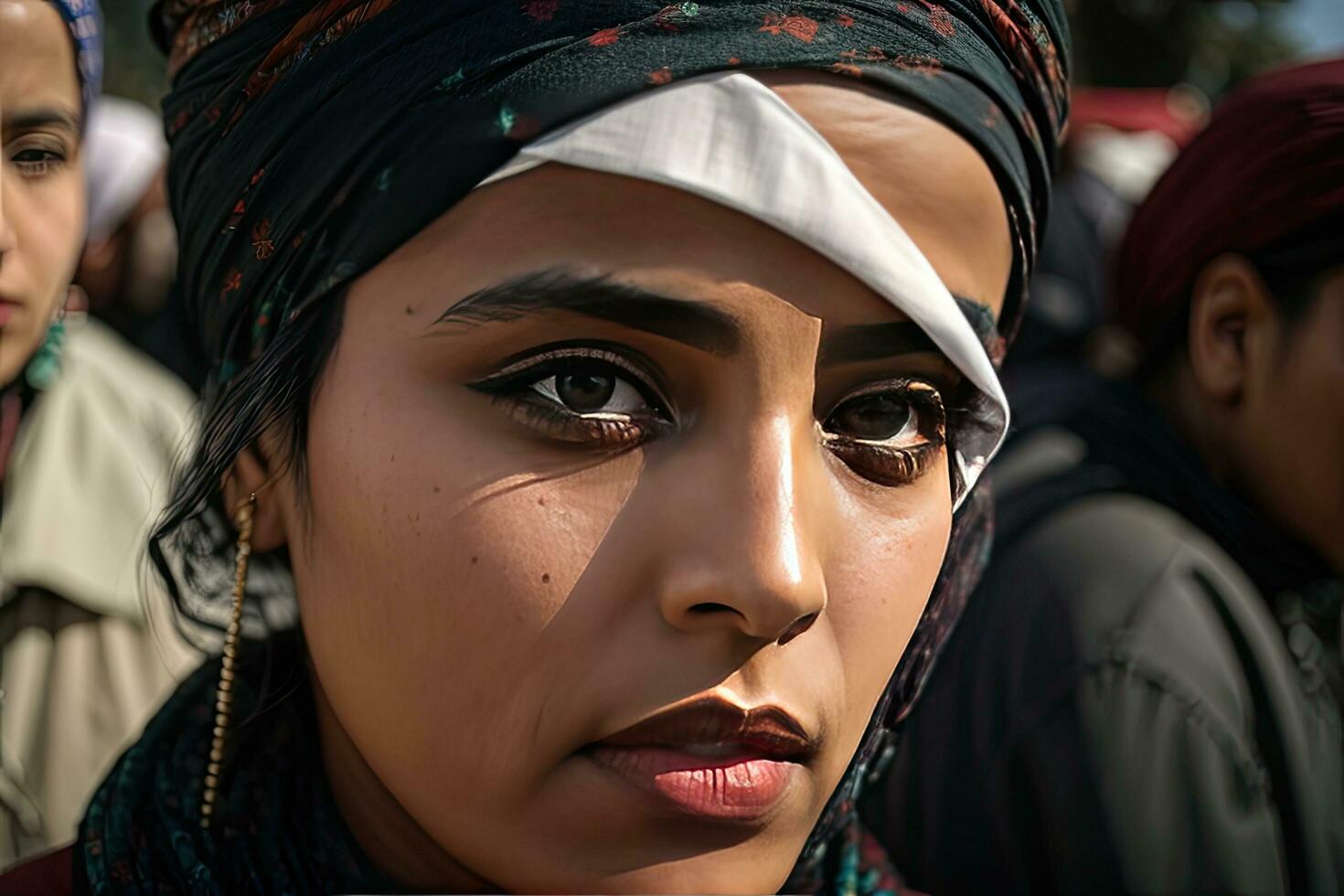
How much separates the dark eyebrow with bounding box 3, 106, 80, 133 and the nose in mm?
1025

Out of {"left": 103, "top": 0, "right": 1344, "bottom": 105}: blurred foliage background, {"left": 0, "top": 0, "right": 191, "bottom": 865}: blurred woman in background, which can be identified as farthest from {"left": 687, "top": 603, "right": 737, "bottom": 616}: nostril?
{"left": 103, "top": 0, "right": 1344, "bottom": 105}: blurred foliage background

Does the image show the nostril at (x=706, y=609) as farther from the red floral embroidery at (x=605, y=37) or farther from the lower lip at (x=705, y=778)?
the red floral embroidery at (x=605, y=37)

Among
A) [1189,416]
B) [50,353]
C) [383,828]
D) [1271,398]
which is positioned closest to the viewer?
[383,828]

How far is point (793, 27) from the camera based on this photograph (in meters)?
1.34

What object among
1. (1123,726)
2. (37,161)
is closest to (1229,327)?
(1123,726)

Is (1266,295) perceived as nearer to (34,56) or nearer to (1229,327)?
(1229,327)

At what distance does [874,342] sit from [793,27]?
1.04 feet

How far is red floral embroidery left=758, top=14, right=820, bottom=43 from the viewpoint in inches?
52.4

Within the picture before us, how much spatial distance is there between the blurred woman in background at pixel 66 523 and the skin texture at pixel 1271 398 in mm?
1996

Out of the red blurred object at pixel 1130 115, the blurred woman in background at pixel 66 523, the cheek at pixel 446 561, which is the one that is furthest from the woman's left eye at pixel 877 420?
the red blurred object at pixel 1130 115

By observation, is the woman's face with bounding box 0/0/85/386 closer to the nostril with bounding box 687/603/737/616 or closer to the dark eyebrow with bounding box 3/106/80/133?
the dark eyebrow with bounding box 3/106/80/133

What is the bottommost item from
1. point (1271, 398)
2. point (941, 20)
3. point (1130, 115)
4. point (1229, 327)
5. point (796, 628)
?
point (796, 628)

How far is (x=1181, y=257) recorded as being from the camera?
2.84 m

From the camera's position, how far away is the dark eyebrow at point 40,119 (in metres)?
1.72
